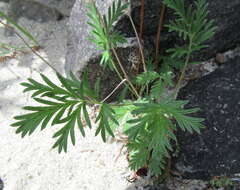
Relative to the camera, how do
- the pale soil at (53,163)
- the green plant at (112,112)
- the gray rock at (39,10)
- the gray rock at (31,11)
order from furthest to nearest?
the gray rock at (31,11) < the gray rock at (39,10) < the pale soil at (53,163) < the green plant at (112,112)

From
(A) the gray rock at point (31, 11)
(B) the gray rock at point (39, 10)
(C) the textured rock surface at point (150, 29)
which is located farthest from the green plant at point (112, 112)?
(A) the gray rock at point (31, 11)

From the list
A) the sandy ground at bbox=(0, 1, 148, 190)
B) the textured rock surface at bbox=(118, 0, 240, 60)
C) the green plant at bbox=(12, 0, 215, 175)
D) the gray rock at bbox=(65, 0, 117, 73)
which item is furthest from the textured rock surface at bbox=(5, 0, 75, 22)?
the green plant at bbox=(12, 0, 215, 175)

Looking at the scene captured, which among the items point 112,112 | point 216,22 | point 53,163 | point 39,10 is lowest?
point 53,163

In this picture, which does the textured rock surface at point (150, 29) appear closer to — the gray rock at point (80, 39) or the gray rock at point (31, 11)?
the gray rock at point (80, 39)

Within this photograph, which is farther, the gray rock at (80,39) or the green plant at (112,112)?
the gray rock at (80,39)

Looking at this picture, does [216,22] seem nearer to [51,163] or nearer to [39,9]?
[51,163]

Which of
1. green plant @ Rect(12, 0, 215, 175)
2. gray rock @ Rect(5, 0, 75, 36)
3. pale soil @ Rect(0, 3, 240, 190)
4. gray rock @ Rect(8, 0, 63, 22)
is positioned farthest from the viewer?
gray rock @ Rect(8, 0, 63, 22)

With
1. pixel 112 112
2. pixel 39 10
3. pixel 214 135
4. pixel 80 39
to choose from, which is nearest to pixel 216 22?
pixel 214 135

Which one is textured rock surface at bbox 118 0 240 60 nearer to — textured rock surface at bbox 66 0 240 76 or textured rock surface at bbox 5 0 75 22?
textured rock surface at bbox 66 0 240 76
